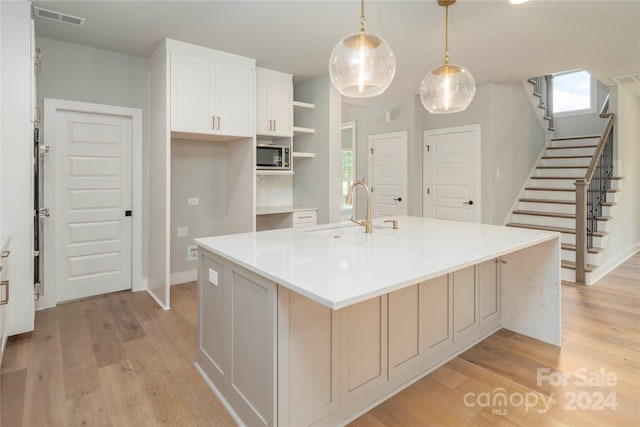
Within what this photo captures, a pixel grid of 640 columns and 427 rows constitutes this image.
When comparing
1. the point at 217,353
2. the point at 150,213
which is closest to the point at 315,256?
the point at 217,353

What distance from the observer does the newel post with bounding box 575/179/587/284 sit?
4.09 metres

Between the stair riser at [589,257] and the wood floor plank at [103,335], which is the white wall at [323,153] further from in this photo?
the stair riser at [589,257]

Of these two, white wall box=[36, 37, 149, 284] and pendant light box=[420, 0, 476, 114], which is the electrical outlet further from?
pendant light box=[420, 0, 476, 114]

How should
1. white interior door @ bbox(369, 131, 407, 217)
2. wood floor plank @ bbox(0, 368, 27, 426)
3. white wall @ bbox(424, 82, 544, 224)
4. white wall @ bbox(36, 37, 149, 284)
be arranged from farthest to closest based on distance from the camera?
white interior door @ bbox(369, 131, 407, 217) → white wall @ bbox(424, 82, 544, 224) → white wall @ bbox(36, 37, 149, 284) → wood floor plank @ bbox(0, 368, 27, 426)

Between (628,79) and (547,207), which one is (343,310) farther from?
(628,79)

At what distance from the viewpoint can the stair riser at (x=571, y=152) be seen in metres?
5.92

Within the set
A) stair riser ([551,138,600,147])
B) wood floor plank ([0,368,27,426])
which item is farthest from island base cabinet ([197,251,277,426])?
stair riser ([551,138,600,147])

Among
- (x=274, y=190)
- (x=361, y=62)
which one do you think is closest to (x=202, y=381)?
(x=361, y=62)

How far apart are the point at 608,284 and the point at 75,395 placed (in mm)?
5096

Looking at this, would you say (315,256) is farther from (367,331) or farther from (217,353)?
(217,353)

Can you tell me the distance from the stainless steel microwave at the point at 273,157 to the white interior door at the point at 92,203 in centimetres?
139

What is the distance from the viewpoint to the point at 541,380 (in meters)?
2.18

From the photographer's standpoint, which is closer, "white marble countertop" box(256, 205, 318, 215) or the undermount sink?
the undermount sink

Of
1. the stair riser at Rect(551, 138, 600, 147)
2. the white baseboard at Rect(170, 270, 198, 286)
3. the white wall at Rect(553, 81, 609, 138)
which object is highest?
the white wall at Rect(553, 81, 609, 138)
